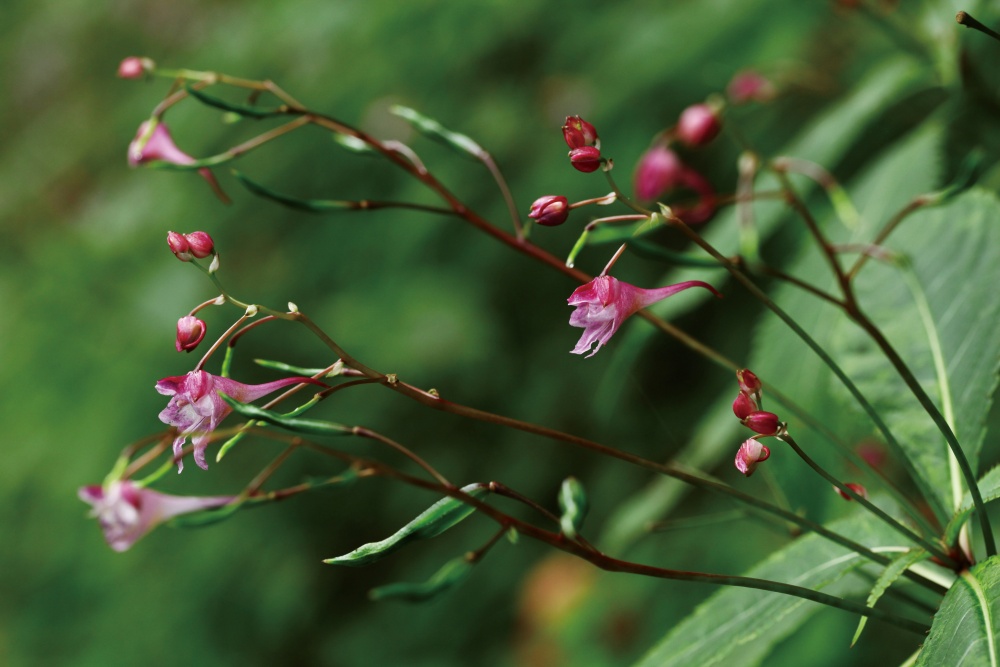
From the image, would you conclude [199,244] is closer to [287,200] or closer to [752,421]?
[287,200]

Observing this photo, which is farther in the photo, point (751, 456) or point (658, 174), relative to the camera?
point (658, 174)

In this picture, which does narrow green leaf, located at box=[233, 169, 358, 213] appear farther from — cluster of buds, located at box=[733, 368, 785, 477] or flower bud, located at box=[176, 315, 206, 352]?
cluster of buds, located at box=[733, 368, 785, 477]

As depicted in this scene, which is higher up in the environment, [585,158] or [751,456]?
[585,158]

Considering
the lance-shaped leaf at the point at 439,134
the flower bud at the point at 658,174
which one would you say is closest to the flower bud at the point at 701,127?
the flower bud at the point at 658,174

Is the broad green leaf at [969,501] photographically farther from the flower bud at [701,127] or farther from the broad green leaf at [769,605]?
the flower bud at [701,127]

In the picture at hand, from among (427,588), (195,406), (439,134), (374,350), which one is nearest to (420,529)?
(427,588)

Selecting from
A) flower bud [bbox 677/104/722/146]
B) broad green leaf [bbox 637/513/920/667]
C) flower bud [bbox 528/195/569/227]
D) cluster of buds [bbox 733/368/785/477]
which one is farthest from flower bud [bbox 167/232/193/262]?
flower bud [bbox 677/104/722/146]
